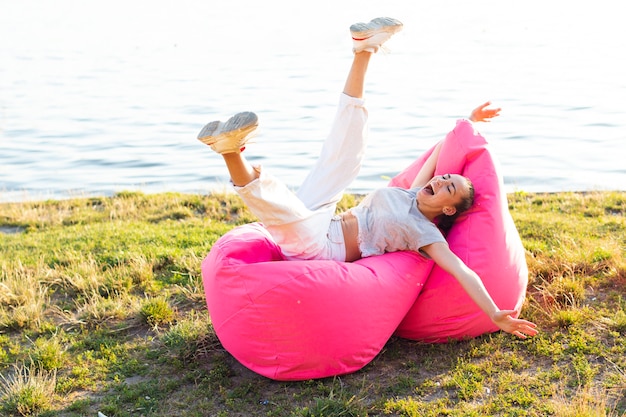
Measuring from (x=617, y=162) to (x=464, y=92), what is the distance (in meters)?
5.69

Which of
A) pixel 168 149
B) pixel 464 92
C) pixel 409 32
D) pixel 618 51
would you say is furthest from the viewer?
pixel 409 32

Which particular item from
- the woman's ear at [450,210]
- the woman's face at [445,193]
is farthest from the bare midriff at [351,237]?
the woman's ear at [450,210]

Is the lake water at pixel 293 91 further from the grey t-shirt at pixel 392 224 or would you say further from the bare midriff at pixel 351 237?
the bare midriff at pixel 351 237

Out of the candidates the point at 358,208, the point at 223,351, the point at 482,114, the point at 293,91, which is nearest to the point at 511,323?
the point at 358,208

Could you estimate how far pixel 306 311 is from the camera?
4.12 metres

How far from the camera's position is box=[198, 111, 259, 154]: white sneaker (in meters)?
3.95

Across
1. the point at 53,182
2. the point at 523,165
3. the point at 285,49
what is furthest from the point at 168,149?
the point at 285,49

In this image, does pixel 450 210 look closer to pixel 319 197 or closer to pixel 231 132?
pixel 319 197

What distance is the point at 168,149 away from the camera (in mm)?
12281

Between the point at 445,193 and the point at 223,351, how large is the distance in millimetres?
1671

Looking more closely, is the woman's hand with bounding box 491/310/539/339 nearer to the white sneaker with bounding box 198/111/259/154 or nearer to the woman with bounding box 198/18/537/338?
the woman with bounding box 198/18/537/338

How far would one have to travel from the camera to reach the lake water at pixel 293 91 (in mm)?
10766

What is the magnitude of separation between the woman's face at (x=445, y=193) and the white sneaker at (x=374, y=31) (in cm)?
97

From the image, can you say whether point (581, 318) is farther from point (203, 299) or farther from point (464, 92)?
point (464, 92)
